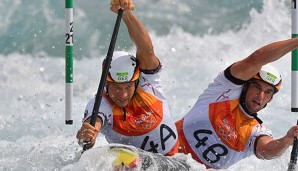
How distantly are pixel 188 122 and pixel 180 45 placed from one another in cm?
574

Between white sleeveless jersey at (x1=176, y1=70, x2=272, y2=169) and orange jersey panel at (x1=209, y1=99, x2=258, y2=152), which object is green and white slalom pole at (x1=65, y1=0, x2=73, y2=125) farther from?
orange jersey panel at (x1=209, y1=99, x2=258, y2=152)

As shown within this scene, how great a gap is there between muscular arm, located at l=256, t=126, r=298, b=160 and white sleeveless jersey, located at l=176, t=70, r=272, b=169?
75 mm

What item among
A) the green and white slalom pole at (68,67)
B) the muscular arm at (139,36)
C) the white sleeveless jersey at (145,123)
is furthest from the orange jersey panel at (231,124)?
the green and white slalom pole at (68,67)

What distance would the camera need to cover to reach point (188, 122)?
499 centimetres

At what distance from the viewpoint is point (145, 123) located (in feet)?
15.1

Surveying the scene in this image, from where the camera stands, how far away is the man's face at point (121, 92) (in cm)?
440

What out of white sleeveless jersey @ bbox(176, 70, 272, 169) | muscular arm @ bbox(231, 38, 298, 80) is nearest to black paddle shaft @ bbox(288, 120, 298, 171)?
white sleeveless jersey @ bbox(176, 70, 272, 169)

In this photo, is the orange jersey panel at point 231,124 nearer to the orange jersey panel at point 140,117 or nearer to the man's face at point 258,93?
the man's face at point 258,93

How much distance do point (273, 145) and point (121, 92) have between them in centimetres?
115

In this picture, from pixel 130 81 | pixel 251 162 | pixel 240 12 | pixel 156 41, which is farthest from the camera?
pixel 240 12

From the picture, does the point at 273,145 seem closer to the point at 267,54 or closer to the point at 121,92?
the point at 267,54

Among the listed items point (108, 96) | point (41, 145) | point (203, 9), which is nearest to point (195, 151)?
point (108, 96)

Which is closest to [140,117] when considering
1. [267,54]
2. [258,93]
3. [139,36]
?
[139,36]

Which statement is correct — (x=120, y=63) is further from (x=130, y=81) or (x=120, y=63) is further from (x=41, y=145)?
(x=41, y=145)
